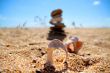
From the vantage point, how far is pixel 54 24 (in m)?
6.57

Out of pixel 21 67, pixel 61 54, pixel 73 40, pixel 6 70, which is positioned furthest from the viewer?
pixel 73 40

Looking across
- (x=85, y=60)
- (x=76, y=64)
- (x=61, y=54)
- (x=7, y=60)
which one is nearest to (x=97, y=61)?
(x=85, y=60)

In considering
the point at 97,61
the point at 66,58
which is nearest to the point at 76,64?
the point at 66,58

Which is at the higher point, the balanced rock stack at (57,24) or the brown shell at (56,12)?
the brown shell at (56,12)

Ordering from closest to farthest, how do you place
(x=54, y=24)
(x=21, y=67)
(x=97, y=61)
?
(x=21, y=67), (x=97, y=61), (x=54, y=24)

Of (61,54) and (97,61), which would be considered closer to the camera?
(97,61)

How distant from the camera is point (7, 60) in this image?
304 cm

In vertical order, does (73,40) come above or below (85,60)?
above

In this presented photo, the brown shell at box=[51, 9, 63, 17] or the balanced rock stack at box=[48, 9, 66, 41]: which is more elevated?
the brown shell at box=[51, 9, 63, 17]

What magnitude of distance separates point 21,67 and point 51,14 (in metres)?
4.12

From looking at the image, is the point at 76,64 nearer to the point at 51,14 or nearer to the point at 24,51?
the point at 24,51

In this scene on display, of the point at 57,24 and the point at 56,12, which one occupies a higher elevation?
the point at 56,12

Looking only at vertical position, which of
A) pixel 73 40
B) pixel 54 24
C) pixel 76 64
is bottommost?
pixel 76 64

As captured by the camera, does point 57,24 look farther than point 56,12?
No
